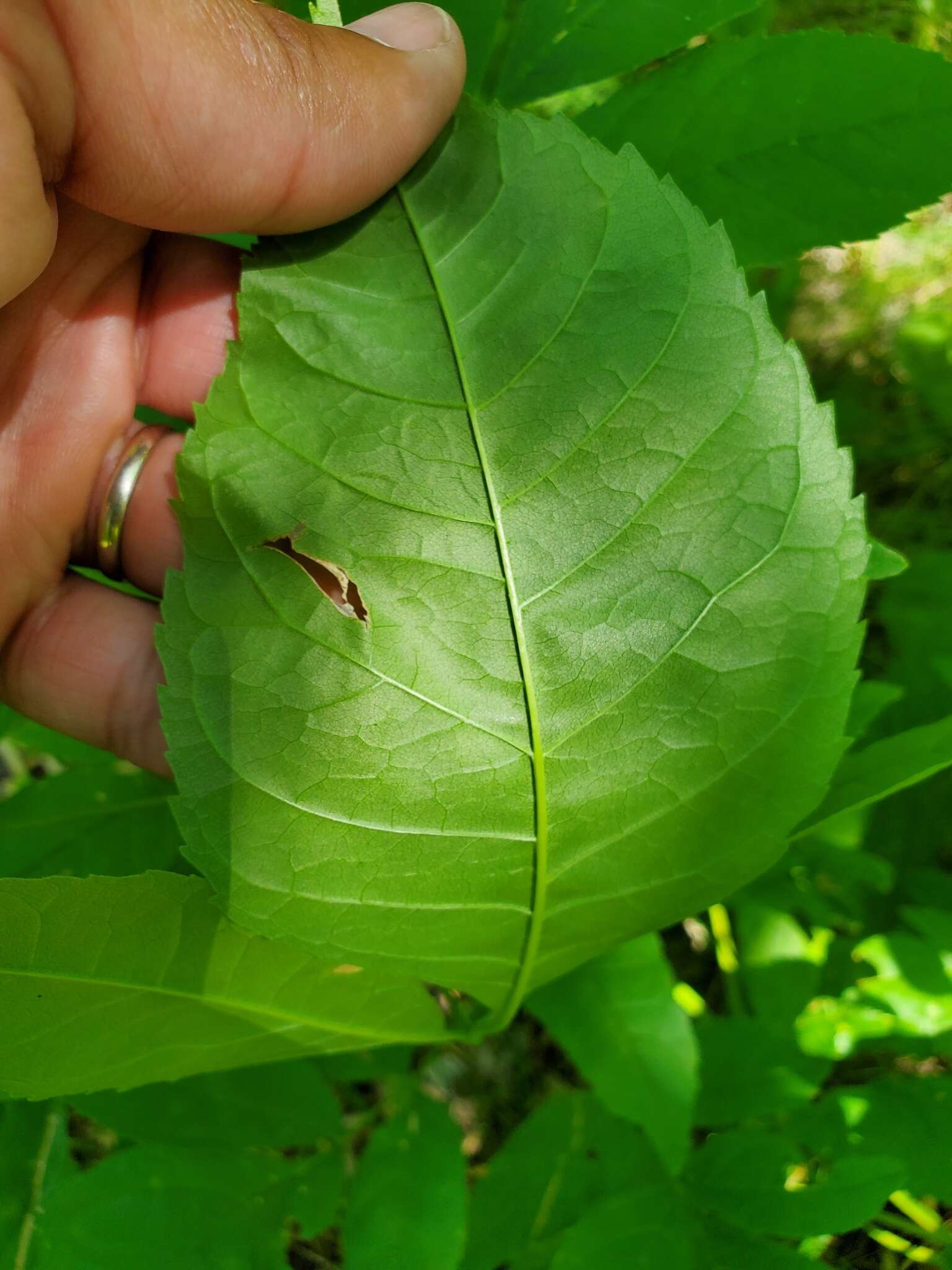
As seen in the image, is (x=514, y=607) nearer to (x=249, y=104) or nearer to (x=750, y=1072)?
(x=249, y=104)

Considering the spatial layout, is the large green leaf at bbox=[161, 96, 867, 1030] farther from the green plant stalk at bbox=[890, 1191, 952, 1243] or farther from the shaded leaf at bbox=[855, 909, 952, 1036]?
the green plant stalk at bbox=[890, 1191, 952, 1243]

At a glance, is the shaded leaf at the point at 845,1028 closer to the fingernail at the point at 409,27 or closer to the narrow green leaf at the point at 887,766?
the narrow green leaf at the point at 887,766

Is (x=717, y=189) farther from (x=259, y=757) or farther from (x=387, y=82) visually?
(x=259, y=757)

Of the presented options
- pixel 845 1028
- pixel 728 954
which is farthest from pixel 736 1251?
pixel 728 954

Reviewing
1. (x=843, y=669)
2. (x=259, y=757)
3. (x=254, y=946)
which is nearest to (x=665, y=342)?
(x=843, y=669)

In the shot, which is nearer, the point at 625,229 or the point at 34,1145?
the point at 625,229

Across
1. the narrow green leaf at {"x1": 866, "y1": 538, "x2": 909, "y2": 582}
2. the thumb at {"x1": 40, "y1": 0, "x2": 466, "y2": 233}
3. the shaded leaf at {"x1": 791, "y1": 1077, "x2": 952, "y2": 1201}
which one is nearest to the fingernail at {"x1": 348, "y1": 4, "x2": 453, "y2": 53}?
the thumb at {"x1": 40, "y1": 0, "x2": 466, "y2": 233}
